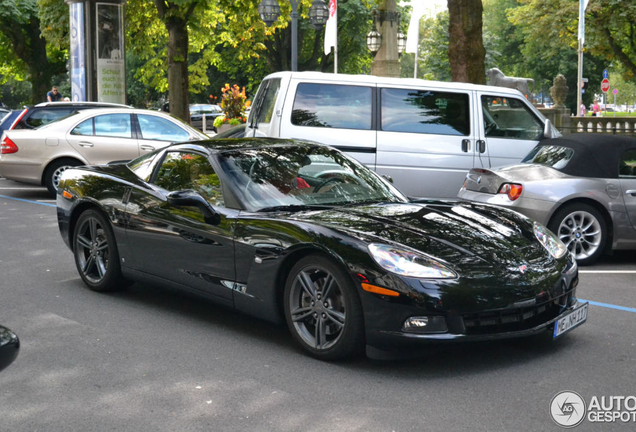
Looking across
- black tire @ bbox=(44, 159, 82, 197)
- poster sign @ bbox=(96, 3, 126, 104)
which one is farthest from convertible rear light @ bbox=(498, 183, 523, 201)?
poster sign @ bbox=(96, 3, 126, 104)

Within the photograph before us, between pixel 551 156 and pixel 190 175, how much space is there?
455cm

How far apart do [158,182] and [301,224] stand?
1812 mm

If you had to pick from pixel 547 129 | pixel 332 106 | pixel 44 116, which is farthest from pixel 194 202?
pixel 44 116

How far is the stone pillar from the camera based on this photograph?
24844mm

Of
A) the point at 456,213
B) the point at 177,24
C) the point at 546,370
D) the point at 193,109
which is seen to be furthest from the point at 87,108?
the point at 193,109

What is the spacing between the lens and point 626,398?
175 inches

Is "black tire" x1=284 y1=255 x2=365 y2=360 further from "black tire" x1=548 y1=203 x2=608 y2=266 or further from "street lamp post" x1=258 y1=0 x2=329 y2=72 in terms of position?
"street lamp post" x1=258 y1=0 x2=329 y2=72

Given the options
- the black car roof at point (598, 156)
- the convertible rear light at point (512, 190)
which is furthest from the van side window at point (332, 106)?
the black car roof at point (598, 156)

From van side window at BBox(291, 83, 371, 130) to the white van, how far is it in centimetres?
1

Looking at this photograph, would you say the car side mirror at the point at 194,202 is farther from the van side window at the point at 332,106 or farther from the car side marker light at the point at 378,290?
the van side window at the point at 332,106

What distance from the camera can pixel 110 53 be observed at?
70.9 feet

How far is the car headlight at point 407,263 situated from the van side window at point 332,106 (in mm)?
6351

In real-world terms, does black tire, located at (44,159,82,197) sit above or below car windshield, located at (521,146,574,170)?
below

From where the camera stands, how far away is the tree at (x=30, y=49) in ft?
130
